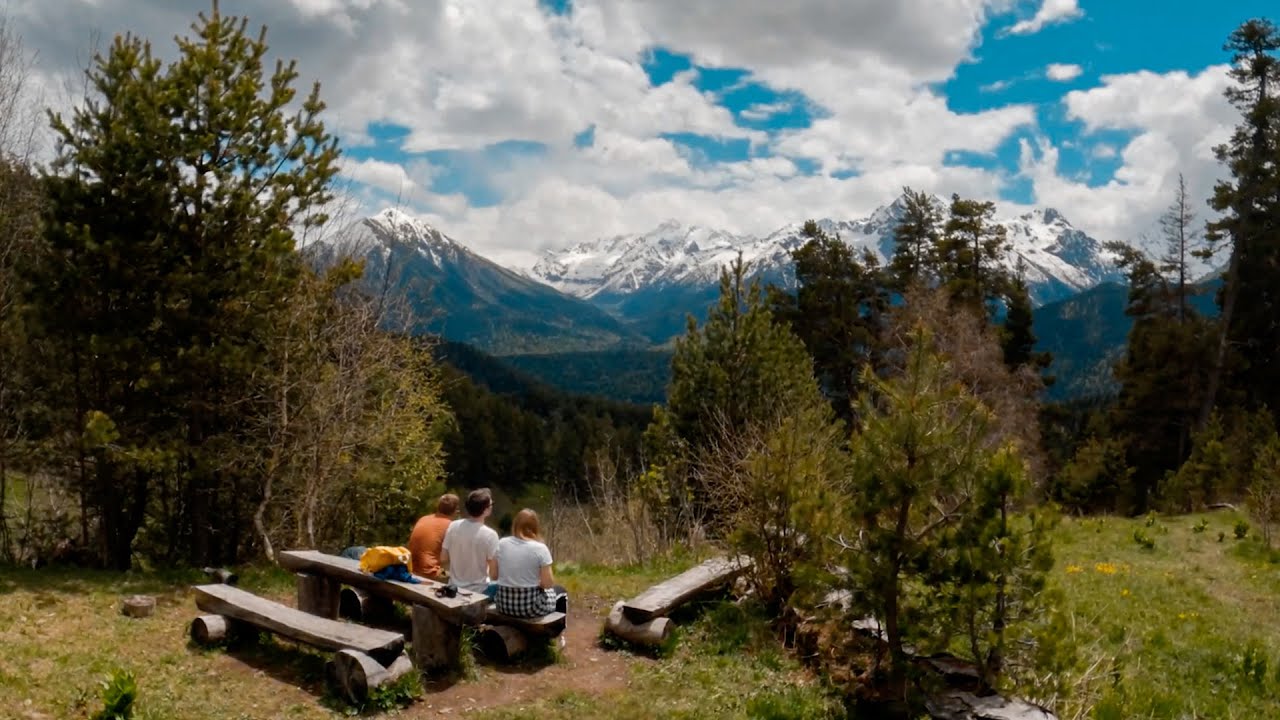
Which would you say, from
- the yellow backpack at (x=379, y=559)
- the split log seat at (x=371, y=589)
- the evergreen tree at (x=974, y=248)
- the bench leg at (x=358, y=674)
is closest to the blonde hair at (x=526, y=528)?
the split log seat at (x=371, y=589)

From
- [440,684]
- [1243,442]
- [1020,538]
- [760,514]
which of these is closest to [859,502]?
[1020,538]

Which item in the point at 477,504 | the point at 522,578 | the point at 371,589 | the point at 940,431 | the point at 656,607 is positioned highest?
the point at 940,431

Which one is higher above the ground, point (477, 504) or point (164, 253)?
point (164, 253)

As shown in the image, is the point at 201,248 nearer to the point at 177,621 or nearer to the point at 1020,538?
the point at 177,621

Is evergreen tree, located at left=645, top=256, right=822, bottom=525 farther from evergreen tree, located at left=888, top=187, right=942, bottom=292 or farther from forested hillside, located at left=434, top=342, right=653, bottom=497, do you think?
forested hillside, located at left=434, top=342, right=653, bottom=497

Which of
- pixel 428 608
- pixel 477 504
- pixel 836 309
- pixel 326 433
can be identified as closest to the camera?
pixel 428 608

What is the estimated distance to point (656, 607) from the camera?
9344 mm

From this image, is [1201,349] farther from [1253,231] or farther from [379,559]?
[379,559]

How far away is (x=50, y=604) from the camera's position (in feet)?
30.2

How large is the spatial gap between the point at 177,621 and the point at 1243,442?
26.2m

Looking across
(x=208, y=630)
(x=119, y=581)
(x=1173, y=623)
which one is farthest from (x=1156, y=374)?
(x=119, y=581)

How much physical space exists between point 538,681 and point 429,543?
7.69 ft

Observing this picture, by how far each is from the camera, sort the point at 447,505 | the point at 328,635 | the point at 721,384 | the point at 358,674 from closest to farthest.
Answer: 1. the point at 358,674
2. the point at 328,635
3. the point at 447,505
4. the point at 721,384

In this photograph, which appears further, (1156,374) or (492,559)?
(1156,374)
